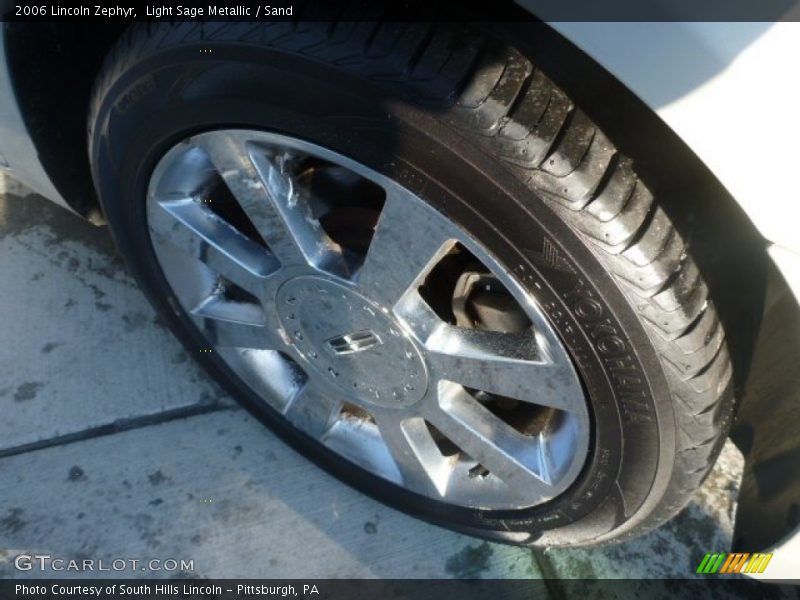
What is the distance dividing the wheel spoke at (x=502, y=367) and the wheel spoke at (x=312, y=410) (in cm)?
40

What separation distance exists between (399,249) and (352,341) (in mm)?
286

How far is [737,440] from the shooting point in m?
1.60

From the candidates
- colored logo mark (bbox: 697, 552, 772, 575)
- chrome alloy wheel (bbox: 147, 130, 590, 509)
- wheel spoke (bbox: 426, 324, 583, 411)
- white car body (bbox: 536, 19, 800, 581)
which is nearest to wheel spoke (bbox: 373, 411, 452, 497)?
chrome alloy wheel (bbox: 147, 130, 590, 509)

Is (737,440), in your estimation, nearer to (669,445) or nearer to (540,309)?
(669,445)

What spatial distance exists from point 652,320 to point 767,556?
645 millimetres

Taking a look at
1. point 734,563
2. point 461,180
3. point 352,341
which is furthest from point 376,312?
point 734,563

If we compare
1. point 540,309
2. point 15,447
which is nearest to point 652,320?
point 540,309

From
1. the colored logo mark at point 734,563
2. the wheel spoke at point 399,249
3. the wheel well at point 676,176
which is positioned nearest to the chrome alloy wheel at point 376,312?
the wheel spoke at point 399,249

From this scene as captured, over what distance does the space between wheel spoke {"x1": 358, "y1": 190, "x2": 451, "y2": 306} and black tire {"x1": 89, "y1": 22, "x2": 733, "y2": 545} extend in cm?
4

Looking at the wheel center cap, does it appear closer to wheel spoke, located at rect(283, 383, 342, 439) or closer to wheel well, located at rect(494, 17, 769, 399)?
wheel spoke, located at rect(283, 383, 342, 439)

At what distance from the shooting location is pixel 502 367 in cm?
132

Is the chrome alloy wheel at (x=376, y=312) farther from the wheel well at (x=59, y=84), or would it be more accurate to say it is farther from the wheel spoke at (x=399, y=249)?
the wheel well at (x=59, y=84)

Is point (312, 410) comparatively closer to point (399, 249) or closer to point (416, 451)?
point (416, 451)

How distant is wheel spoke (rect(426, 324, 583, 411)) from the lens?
128 centimetres
